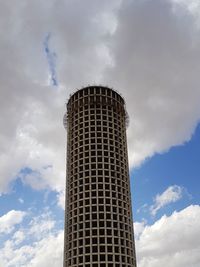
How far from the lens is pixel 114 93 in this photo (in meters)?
149

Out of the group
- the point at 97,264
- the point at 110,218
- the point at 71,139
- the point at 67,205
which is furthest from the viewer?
the point at 71,139

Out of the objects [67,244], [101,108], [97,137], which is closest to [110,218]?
[67,244]

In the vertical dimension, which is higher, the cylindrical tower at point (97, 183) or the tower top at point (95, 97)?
the tower top at point (95, 97)

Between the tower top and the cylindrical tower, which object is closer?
the cylindrical tower

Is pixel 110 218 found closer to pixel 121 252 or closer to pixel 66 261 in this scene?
pixel 121 252

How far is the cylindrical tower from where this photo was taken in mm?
119625

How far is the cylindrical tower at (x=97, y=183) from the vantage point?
392 ft

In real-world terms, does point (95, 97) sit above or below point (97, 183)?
above

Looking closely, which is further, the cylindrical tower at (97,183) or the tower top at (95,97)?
the tower top at (95,97)

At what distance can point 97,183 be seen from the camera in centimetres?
12925

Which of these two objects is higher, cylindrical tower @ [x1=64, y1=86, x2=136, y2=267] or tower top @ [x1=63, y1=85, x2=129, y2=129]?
tower top @ [x1=63, y1=85, x2=129, y2=129]

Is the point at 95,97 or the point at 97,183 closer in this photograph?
the point at 97,183

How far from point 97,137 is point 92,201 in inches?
904

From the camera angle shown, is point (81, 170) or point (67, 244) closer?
point (67, 244)
